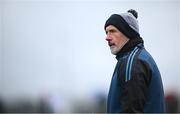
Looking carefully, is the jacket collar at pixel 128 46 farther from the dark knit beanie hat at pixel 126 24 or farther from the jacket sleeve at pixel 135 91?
the jacket sleeve at pixel 135 91

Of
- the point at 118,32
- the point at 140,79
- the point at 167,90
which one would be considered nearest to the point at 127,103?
the point at 140,79

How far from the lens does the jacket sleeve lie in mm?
5477

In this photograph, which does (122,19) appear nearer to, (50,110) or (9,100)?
(50,110)

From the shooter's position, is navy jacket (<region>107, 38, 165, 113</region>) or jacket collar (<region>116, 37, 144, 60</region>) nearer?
navy jacket (<region>107, 38, 165, 113</region>)

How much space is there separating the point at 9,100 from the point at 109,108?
33.2 ft

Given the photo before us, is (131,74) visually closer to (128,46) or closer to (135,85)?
(135,85)

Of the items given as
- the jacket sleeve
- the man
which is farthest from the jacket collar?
the jacket sleeve

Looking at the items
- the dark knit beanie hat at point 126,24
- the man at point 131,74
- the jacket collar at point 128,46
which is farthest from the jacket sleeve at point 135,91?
the dark knit beanie hat at point 126,24

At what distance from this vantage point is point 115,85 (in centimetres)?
562

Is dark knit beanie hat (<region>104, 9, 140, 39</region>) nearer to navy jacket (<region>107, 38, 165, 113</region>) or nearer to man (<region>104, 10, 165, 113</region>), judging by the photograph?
man (<region>104, 10, 165, 113</region>)

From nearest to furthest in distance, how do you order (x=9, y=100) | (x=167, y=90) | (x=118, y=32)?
(x=118, y=32) < (x=167, y=90) < (x=9, y=100)

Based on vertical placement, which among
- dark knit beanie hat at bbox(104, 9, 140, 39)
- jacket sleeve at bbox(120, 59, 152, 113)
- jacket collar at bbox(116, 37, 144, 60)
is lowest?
jacket sleeve at bbox(120, 59, 152, 113)

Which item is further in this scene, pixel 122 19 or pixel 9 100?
pixel 9 100

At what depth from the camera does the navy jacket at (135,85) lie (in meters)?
5.49
